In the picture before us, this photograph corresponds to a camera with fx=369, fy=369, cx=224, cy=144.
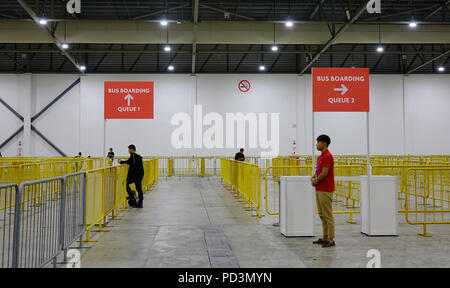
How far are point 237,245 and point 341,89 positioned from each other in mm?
3837

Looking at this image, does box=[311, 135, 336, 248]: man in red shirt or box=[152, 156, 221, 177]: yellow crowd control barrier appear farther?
box=[152, 156, 221, 177]: yellow crowd control barrier

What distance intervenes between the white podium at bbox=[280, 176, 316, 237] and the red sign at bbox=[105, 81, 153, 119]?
15.1ft

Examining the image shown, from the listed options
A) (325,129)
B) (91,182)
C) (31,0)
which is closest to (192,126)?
(325,129)

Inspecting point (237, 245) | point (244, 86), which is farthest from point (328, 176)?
point (244, 86)

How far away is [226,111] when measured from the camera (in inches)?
1117

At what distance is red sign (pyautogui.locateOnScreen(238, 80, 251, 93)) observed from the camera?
94.4ft

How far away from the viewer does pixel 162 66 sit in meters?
28.8

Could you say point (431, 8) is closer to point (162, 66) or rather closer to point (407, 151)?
point (407, 151)

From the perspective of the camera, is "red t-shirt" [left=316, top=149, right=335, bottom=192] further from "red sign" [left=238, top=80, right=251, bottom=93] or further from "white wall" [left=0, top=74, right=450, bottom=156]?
"red sign" [left=238, top=80, right=251, bottom=93]

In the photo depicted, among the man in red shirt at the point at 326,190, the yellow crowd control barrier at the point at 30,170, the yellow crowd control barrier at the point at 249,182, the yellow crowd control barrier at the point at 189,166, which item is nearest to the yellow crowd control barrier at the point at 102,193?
the yellow crowd control barrier at the point at 30,170

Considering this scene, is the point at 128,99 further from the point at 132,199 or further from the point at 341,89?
the point at 341,89

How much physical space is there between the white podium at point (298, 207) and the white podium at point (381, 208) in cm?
116

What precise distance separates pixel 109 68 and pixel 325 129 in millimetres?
17505

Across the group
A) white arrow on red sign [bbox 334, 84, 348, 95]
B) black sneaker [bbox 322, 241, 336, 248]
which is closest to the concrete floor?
black sneaker [bbox 322, 241, 336, 248]
